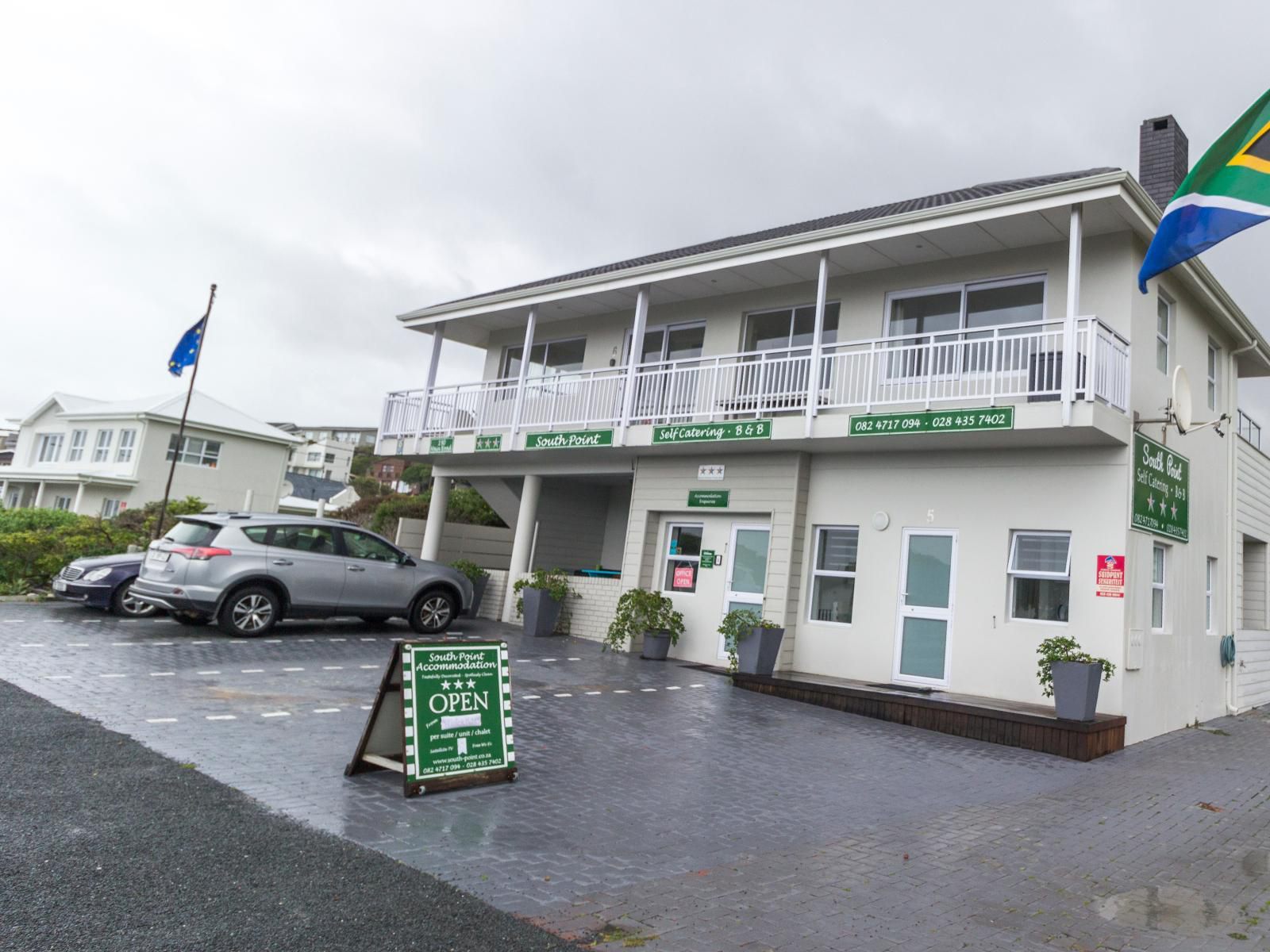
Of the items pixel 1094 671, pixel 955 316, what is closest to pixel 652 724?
pixel 1094 671

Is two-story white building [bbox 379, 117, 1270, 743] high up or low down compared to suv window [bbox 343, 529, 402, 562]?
up

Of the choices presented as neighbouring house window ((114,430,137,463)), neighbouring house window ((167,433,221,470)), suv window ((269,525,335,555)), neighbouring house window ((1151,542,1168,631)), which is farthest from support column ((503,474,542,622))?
neighbouring house window ((114,430,137,463))

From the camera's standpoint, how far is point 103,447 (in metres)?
38.5

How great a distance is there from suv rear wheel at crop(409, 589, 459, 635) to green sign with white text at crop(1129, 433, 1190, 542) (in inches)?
376

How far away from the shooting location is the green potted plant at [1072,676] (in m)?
9.01

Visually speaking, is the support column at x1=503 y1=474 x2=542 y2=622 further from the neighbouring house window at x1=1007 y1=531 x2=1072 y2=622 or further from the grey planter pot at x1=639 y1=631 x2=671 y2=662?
the neighbouring house window at x1=1007 y1=531 x2=1072 y2=622

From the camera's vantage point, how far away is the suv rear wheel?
1351 centimetres

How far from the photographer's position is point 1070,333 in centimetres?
959

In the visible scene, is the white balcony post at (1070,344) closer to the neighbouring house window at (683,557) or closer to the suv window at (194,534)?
the neighbouring house window at (683,557)

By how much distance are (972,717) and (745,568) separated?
14.9ft

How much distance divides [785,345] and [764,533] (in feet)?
10.5

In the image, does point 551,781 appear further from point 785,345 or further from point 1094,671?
point 785,345

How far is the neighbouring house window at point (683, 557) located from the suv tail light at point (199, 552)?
6.62 m

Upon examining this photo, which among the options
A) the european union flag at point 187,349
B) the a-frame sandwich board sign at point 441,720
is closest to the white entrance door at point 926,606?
the a-frame sandwich board sign at point 441,720
